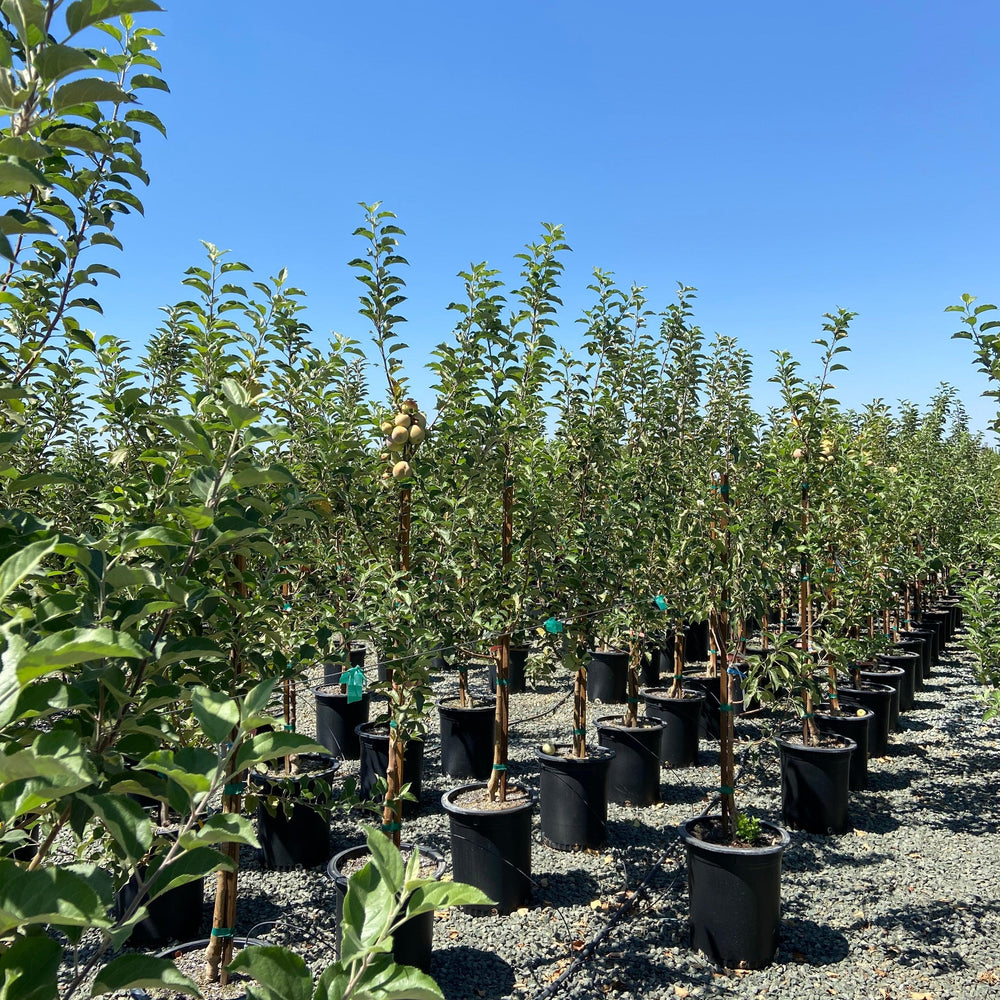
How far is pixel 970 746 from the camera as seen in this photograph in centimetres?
737

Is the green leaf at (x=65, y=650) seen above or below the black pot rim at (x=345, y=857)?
above

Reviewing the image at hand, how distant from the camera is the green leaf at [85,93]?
114 centimetres

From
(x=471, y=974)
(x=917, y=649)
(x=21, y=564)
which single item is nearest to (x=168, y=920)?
(x=471, y=974)

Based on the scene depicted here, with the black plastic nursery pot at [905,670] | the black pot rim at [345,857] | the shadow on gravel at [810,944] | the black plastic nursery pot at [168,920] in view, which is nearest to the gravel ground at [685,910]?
the shadow on gravel at [810,944]

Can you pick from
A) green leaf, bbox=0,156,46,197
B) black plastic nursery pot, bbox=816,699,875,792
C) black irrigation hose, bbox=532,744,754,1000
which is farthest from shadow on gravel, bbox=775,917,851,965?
green leaf, bbox=0,156,46,197

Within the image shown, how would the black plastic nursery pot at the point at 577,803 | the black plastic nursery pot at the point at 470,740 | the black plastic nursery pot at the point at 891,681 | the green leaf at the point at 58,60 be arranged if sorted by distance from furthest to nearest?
1. the black plastic nursery pot at the point at 891,681
2. the black plastic nursery pot at the point at 470,740
3. the black plastic nursery pot at the point at 577,803
4. the green leaf at the point at 58,60

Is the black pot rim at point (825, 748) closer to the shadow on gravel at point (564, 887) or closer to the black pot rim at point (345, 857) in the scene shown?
the shadow on gravel at point (564, 887)

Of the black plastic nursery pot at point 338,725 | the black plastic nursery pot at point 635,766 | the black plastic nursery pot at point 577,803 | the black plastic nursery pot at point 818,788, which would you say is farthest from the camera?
the black plastic nursery pot at point 338,725

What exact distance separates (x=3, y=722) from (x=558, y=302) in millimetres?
3887

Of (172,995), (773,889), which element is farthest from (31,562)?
(773,889)

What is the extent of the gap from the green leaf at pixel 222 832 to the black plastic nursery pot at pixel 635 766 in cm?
540

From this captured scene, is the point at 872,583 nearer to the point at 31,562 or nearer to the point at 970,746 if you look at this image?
the point at 970,746

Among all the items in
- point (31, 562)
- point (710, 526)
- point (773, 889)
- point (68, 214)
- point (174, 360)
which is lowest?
point (773, 889)

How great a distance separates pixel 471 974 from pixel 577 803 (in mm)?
1614
